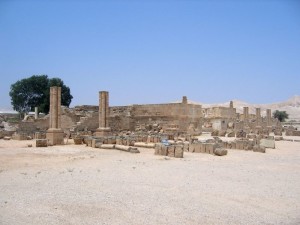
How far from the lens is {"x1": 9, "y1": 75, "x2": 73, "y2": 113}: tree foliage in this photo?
55.7 m

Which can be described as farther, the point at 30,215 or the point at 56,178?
the point at 56,178

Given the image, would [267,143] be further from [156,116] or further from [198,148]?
[156,116]

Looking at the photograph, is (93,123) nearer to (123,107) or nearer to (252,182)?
(123,107)

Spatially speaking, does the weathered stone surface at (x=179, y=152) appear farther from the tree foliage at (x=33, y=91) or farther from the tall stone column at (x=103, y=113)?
the tree foliage at (x=33, y=91)

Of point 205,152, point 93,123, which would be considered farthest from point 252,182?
point 93,123

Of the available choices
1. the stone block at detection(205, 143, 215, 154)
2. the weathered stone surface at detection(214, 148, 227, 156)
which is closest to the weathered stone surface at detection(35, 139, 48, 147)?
the stone block at detection(205, 143, 215, 154)

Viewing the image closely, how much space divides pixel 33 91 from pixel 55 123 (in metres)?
39.3

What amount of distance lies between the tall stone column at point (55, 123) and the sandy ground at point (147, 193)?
7774 mm

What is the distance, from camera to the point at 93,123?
2842 cm

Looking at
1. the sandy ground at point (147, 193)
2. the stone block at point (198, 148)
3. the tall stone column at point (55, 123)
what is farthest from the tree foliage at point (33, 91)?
the sandy ground at point (147, 193)

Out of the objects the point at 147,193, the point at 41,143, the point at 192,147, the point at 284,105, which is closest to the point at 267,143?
the point at 192,147

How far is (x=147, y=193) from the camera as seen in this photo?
712cm

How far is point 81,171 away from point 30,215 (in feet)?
14.0

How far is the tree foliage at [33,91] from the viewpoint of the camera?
5566 centimetres
